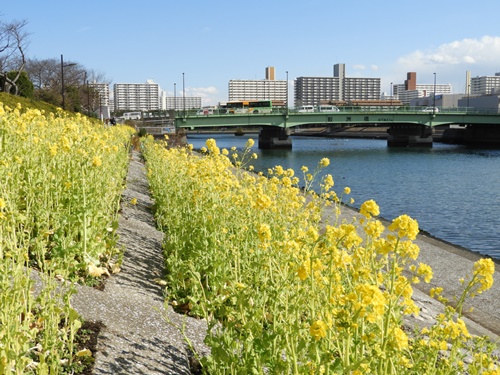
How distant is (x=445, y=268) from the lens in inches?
426

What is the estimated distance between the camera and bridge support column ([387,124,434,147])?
68438mm

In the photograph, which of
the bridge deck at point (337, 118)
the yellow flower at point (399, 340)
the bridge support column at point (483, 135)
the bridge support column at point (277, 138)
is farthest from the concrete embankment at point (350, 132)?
the yellow flower at point (399, 340)

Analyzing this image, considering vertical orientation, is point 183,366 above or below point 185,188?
below

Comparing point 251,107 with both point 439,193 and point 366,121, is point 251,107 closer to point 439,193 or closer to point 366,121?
point 366,121

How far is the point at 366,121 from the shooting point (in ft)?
206

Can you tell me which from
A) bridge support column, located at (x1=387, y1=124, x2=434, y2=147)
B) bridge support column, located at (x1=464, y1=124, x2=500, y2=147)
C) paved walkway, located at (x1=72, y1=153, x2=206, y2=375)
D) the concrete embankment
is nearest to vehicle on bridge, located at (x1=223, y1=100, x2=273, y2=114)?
bridge support column, located at (x1=387, y1=124, x2=434, y2=147)

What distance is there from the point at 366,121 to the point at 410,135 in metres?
10.6

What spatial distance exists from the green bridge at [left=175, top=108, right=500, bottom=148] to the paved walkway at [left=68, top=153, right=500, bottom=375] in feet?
164

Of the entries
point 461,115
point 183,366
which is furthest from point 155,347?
point 461,115

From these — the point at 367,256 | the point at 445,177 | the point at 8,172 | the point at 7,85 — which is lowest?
the point at 445,177

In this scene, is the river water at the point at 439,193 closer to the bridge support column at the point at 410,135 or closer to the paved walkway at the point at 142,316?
the paved walkway at the point at 142,316

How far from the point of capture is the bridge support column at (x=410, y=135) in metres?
68.4

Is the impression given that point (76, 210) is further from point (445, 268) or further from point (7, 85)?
point (7, 85)

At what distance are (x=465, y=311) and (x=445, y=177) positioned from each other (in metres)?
27.6
